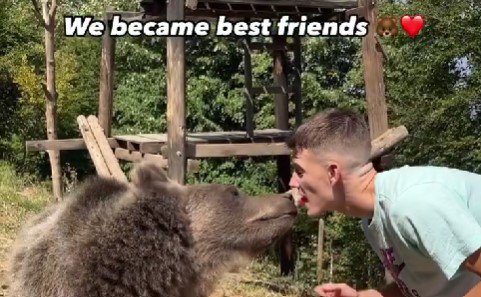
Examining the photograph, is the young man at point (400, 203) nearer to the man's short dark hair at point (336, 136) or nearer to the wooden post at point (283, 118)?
the man's short dark hair at point (336, 136)

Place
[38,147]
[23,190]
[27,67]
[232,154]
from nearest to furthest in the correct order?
1. [232,154]
2. [38,147]
3. [23,190]
4. [27,67]

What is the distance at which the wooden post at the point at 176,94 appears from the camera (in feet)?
22.0

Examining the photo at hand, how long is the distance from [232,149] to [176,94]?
3.28 feet

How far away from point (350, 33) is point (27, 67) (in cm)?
1104

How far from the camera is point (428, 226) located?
225 cm

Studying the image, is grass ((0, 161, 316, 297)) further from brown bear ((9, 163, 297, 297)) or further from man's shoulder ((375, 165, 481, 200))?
man's shoulder ((375, 165, 481, 200))

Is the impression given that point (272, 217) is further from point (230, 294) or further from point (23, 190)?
point (23, 190)

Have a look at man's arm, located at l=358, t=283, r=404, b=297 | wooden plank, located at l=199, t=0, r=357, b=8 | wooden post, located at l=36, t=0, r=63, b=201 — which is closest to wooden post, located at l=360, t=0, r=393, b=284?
wooden plank, located at l=199, t=0, r=357, b=8

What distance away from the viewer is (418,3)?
8.31 meters

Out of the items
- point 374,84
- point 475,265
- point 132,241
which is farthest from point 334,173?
point 374,84

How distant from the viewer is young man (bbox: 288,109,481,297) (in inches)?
88.3

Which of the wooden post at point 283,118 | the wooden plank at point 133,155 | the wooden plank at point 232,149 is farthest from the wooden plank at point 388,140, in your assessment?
the wooden post at point 283,118

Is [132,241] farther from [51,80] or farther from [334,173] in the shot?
[51,80]

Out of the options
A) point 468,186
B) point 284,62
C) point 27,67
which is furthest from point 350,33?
point 27,67
